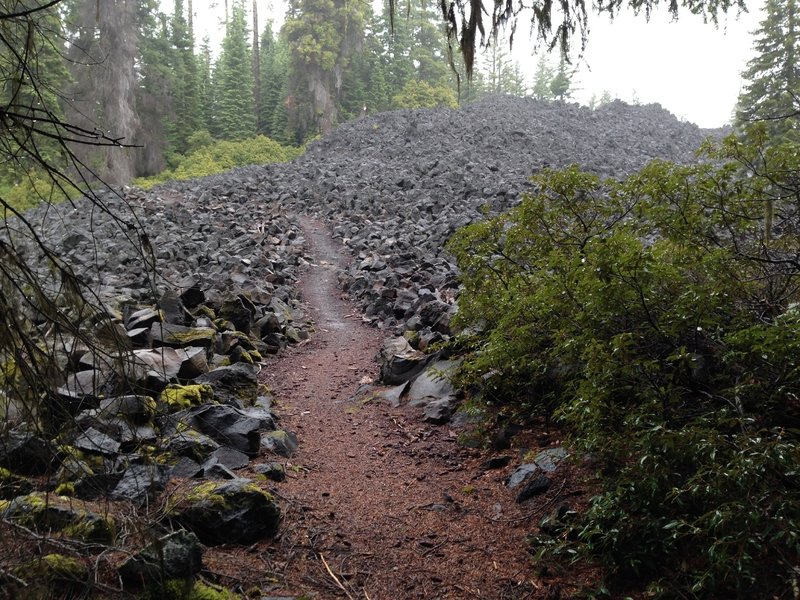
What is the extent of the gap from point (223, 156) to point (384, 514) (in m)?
31.5

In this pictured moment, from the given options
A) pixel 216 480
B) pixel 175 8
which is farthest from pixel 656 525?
pixel 175 8

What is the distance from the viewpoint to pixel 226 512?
341 cm

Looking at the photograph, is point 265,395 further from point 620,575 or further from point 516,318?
point 620,575

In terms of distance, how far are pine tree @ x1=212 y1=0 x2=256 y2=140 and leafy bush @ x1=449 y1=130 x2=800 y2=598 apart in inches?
1465

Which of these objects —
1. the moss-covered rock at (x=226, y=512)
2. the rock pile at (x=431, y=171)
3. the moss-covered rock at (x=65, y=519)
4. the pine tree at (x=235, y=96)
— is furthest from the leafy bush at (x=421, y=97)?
the moss-covered rock at (x=65, y=519)

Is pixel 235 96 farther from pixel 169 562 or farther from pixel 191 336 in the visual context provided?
pixel 169 562

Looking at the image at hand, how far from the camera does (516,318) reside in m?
4.72

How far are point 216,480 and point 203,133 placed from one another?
34946mm

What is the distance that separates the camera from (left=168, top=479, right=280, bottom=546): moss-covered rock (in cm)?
333

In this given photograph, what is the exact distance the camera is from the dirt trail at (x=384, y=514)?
125 inches

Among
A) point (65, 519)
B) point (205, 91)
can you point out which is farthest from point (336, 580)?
point (205, 91)

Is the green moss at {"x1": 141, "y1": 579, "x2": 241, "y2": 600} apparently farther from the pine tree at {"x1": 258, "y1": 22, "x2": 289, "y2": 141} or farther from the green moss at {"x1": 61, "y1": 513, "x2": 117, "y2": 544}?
the pine tree at {"x1": 258, "y1": 22, "x2": 289, "y2": 141}

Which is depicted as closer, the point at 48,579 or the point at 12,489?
the point at 48,579

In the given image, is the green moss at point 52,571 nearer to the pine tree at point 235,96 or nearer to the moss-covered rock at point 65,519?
the moss-covered rock at point 65,519
